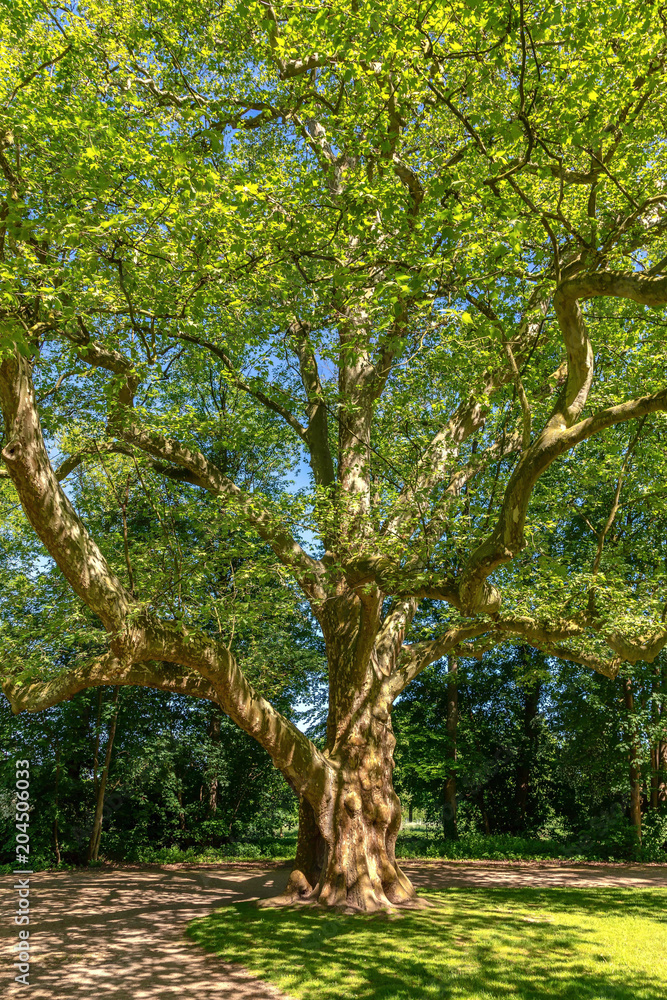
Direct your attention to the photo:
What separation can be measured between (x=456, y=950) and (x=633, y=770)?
1099 centimetres

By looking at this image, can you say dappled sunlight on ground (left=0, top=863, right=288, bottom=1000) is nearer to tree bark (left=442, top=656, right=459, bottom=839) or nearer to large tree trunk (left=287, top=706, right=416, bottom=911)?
large tree trunk (left=287, top=706, right=416, bottom=911)

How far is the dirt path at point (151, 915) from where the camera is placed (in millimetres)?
5488

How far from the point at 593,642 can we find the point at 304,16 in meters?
8.81

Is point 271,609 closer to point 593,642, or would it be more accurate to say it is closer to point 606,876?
point 593,642

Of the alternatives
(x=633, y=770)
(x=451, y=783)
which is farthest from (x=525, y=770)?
(x=633, y=770)

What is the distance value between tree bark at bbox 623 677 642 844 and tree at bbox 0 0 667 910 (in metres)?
6.69

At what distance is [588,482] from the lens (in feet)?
31.6

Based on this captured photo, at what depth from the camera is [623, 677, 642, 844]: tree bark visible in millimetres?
14734

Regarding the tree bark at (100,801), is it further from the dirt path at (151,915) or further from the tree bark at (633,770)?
the tree bark at (633,770)

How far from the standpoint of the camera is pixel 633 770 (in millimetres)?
15359

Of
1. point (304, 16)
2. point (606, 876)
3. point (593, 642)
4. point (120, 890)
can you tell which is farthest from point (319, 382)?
point (606, 876)

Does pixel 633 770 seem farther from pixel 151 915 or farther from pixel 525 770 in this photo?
pixel 151 915

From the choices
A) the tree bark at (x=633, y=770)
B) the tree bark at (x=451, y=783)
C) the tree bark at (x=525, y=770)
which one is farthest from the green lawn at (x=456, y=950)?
the tree bark at (x=525, y=770)

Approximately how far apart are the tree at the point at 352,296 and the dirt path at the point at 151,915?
2229mm
